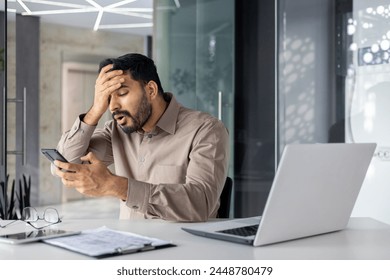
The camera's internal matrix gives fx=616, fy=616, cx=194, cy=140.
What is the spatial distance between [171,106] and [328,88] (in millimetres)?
1907

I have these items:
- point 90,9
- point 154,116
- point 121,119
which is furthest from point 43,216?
point 90,9

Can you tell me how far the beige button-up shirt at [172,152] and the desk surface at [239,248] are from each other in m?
0.36

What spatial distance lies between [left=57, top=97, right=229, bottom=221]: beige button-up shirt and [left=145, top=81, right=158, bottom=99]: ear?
0.08 metres

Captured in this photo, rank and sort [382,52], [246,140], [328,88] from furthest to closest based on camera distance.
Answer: [246,140], [328,88], [382,52]

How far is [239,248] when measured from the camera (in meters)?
1.58

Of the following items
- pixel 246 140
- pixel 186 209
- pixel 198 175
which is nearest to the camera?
pixel 186 209

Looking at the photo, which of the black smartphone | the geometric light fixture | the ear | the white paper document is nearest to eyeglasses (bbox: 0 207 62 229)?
the black smartphone

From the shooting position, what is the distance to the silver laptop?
151cm

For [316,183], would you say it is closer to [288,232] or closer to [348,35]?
[288,232]

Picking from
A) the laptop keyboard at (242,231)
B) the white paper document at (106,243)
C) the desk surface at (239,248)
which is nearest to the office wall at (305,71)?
the desk surface at (239,248)

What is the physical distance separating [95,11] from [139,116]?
281 centimetres

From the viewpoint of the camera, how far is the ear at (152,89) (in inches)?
104
